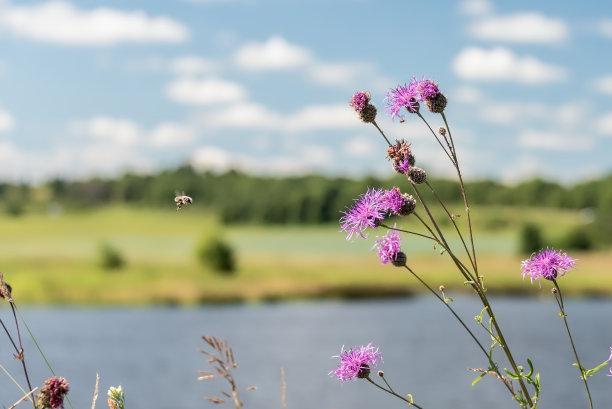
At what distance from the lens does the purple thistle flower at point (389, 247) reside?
328cm

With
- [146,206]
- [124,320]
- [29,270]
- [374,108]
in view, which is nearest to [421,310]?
[124,320]

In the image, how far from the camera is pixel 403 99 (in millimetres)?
3361

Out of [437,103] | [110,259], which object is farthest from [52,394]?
[110,259]

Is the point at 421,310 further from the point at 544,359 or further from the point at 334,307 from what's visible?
the point at 544,359

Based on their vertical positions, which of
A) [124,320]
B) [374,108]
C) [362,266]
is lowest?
[124,320]

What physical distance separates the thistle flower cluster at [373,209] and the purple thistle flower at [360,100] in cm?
39

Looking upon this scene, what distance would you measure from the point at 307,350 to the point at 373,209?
122 ft

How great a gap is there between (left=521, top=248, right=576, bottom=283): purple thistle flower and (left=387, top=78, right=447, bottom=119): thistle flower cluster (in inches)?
29.0

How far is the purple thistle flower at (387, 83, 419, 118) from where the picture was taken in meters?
3.35

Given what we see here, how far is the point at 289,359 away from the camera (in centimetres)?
3712

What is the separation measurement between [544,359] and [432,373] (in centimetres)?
660

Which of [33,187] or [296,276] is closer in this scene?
[296,276]

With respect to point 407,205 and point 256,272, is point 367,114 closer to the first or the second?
point 407,205

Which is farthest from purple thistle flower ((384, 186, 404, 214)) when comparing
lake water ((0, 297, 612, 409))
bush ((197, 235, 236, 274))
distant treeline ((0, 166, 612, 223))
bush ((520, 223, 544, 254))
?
distant treeline ((0, 166, 612, 223))
